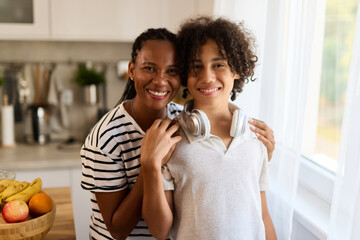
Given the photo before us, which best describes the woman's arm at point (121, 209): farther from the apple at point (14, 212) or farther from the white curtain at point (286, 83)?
the white curtain at point (286, 83)

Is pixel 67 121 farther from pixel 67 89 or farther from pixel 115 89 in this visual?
pixel 115 89

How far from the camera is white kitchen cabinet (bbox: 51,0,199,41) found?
2281 millimetres

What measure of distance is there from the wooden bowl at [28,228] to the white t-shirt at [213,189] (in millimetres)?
363

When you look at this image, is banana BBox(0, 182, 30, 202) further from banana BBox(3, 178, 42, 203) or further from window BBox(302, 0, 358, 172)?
window BBox(302, 0, 358, 172)

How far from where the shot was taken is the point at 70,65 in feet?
8.73

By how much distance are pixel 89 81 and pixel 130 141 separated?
1557 millimetres

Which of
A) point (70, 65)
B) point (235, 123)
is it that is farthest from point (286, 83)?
point (70, 65)

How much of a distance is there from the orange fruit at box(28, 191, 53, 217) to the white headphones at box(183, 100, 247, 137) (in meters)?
0.47

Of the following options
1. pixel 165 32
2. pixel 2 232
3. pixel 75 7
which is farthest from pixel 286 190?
pixel 75 7

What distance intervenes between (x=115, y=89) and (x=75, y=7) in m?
0.66

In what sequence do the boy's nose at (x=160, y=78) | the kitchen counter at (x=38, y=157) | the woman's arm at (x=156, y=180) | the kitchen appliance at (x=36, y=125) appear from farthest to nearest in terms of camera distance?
the kitchen appliance at (x=36, y=125), the kitchen counter at (x=38, y=157), the boy's nose at (x=160, y=78), the woman's arm at (x=156, y=180)

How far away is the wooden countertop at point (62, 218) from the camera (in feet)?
4.20

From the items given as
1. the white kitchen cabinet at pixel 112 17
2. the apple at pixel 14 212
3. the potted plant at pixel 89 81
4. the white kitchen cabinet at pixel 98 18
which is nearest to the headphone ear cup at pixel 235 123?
the apple at pixel 14 212

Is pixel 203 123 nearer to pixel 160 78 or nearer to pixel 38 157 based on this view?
pixel 160 78
